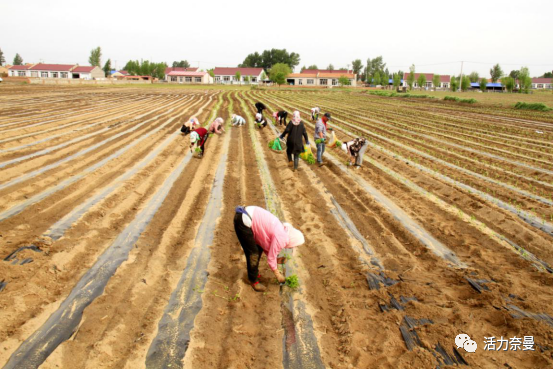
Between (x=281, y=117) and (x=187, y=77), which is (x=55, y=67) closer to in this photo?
(x=187, y=77)

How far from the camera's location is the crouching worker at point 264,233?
12.9 ft

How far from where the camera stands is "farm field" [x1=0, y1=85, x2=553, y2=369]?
3523mm

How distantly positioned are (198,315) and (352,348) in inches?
63.3

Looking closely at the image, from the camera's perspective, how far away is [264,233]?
3.98 meters

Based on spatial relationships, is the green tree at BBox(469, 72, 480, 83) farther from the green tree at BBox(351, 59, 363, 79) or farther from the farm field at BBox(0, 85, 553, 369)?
the farm field at BBox(0, 85, 553, 369)

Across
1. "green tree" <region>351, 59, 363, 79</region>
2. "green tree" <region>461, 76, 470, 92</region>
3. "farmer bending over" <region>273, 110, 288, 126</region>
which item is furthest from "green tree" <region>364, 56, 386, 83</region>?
"farmer bending over" <region>273, 110, 288, 126</region>

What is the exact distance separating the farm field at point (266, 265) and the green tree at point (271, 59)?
105432mm

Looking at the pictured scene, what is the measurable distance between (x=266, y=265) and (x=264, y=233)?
1372 millimetres

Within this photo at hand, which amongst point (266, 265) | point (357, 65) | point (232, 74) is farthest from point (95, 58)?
point (266, 265)

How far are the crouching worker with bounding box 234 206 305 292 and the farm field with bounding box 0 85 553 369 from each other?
667 millimetres

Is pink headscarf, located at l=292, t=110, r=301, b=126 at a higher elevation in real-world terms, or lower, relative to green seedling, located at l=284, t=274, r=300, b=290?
higher

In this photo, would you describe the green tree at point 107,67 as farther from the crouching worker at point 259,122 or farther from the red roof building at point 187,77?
the crouching worker at point 259,122

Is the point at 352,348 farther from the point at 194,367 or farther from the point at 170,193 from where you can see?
the point at 170,193

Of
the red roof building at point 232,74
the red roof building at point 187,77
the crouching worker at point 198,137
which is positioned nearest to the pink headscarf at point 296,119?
the crouching worker at point 198,137
